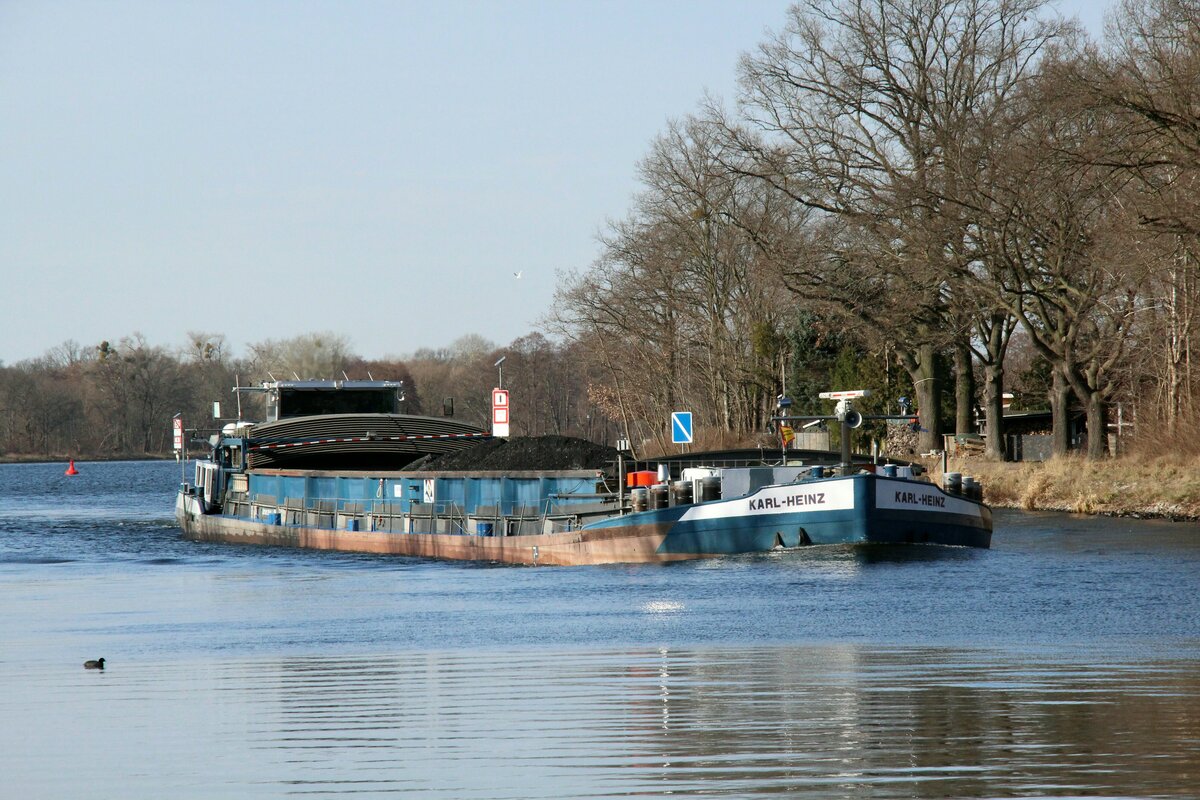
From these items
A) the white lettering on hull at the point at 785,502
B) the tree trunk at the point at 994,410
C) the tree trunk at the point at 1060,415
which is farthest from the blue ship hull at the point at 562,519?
the tree trunk at the point at 994,410

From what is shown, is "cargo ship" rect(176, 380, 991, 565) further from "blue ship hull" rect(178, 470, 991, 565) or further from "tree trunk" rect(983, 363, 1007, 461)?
"tree trunk" rect(983, 363, 1007, 461)

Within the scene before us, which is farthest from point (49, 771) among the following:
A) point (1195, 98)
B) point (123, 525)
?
point (123, 525)

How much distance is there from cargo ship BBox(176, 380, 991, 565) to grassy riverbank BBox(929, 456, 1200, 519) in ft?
33.6

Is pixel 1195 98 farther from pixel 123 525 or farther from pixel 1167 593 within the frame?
pixel 123 525

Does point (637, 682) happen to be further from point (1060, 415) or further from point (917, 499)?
point (1060, 415)

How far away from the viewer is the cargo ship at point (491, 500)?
29.9m

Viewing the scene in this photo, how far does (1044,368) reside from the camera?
75.5m

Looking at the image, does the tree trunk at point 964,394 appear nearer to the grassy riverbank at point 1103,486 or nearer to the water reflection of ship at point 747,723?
the grassy riverbank at point 1103,486

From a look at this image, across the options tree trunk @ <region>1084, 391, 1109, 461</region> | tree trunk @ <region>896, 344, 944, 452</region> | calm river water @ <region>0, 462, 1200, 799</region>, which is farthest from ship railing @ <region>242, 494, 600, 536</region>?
tree trunk @ <region>896, 344, 944, 452</region>

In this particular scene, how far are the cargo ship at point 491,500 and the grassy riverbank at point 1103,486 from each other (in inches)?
403

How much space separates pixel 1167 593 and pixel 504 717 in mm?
13371

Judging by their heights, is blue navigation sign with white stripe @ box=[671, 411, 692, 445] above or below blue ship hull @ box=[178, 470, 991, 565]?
above

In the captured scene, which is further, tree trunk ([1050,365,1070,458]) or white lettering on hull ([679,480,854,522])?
tree trunk ([1050,365,1070,458])

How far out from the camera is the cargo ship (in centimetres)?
2988
